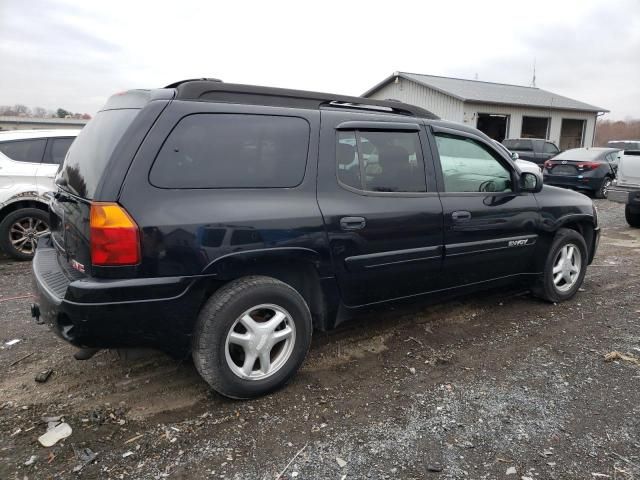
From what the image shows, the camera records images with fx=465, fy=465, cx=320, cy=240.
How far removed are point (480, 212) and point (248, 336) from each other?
214cm

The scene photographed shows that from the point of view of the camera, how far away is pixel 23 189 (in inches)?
239

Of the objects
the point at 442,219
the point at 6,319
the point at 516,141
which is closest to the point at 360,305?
the point at 442,219

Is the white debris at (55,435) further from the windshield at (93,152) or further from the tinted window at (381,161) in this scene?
the tinted window at (381,161)

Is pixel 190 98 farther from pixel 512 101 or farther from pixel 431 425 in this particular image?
pixel 512 101

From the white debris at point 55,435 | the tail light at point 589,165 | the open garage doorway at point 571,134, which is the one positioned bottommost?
the white debris at point 55,435

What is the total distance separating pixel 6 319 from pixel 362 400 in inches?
130

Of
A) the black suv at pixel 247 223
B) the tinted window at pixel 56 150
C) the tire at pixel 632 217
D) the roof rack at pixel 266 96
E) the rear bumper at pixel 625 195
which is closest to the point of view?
the black suv at pixel 247 223

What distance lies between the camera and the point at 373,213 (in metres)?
3.16

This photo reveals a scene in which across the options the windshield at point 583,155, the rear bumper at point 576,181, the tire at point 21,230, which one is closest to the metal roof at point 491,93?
the windshield at point 583,155

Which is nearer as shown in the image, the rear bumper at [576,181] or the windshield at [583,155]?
the rear bumper at [576,181]

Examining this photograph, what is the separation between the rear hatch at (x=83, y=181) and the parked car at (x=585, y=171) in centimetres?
1338

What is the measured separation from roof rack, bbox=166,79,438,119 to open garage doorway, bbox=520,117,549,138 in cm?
2460

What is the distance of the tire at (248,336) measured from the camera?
8.74 feet

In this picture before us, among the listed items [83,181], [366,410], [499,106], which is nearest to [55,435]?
[83,181]
